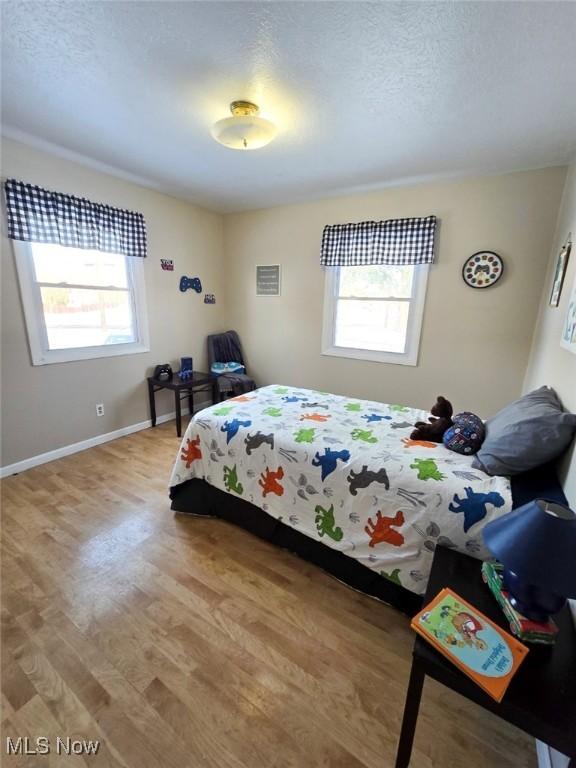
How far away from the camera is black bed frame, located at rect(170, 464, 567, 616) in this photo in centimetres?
137

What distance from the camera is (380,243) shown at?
3.07m

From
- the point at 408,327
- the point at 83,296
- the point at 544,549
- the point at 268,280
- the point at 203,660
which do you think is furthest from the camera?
the point at 268,280

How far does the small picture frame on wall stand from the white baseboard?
147 inches

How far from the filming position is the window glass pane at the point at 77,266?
254cm

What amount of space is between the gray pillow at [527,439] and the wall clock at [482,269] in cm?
153

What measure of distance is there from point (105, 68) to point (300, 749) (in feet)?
9.62

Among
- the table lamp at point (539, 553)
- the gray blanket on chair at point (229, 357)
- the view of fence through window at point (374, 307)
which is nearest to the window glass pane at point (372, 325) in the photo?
the view of fence through window at point (374, 307)

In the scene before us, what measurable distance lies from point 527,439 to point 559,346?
32.3 inches

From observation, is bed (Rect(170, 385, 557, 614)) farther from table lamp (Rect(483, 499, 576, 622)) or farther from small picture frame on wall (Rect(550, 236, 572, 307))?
small picture frame on wall (Rect(550, 236, 572, 307))

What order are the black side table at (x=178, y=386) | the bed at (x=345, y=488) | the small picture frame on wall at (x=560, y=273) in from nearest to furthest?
the bed at (x=345, y=488) → the small picture frame on wall at (x=560, y=273) → the black side table at (x=178, y=386)

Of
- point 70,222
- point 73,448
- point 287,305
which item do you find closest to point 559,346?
point 287,305

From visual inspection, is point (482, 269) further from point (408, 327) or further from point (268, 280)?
point (268, 280)

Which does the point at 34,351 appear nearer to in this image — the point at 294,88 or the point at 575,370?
the point at 294,88

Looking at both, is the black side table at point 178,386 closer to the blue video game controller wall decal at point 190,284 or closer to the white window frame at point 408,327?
the blue video game controller wall decal at point 190,284
